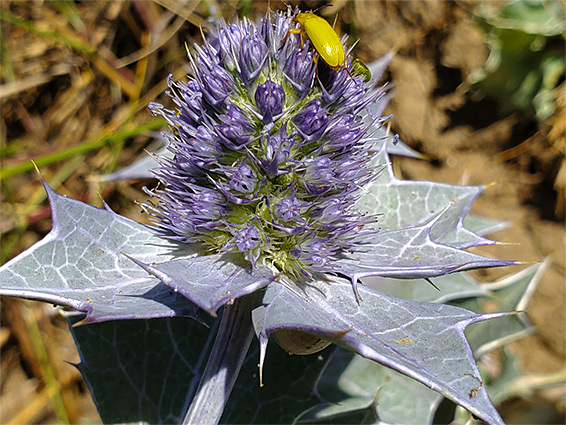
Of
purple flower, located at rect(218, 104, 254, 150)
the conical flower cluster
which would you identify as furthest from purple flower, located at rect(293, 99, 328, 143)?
purple flower, located at rect(218, 104, 254, 150)

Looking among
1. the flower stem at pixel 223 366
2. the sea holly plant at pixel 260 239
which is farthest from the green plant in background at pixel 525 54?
the flower stem at pixel 223 366

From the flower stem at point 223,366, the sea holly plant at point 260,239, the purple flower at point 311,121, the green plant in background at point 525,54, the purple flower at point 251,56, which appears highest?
the green plant in background at point 525,54

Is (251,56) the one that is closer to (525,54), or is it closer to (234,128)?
(234,128)

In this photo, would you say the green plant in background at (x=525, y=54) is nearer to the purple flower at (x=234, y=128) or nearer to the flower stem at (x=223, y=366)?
the purple flower at (x=234, y=128)

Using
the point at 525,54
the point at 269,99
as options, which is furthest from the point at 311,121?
the point at 525,54

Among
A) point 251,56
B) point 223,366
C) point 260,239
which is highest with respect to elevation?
point 251,56

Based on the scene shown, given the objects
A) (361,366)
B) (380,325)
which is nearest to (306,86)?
(380,325)

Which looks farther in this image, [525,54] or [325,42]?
[525,54]
